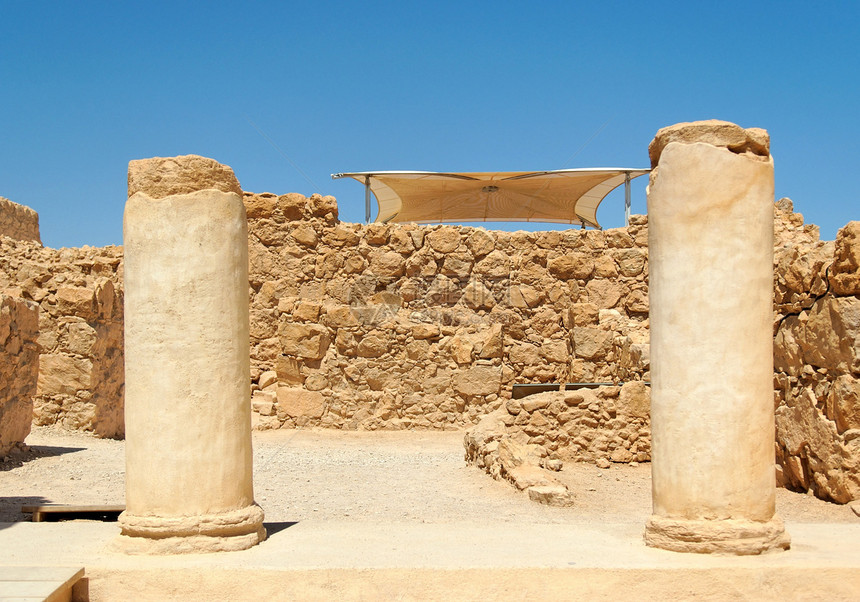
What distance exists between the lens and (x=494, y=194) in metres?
16.6

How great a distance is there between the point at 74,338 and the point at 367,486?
4.56m

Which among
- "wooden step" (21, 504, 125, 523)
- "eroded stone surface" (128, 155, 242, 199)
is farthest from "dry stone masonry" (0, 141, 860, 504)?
"eroded stone surface" (128, 155, 242, 199)

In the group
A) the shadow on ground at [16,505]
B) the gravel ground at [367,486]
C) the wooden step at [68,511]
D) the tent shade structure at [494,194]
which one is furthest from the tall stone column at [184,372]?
the tent shade structure at [494,194]

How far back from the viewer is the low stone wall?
7887 millimetres

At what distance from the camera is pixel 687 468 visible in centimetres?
425

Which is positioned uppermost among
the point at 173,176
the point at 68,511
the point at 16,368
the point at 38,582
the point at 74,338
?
the point at 173,176

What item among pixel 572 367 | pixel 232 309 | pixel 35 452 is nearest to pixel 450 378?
pixel 572 367

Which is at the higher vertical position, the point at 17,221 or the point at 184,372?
the point at 17,221

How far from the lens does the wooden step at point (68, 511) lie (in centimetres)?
557

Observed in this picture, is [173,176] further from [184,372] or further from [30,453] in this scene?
[30,453]

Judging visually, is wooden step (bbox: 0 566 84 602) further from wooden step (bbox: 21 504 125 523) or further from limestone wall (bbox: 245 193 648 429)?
limestone wall (bbox: 245 193 648 429)

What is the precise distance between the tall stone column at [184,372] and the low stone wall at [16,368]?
14.0 ft

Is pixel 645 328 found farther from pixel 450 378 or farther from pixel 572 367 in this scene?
pixel 450 378

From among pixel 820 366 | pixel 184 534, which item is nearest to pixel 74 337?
pixel 184 534
